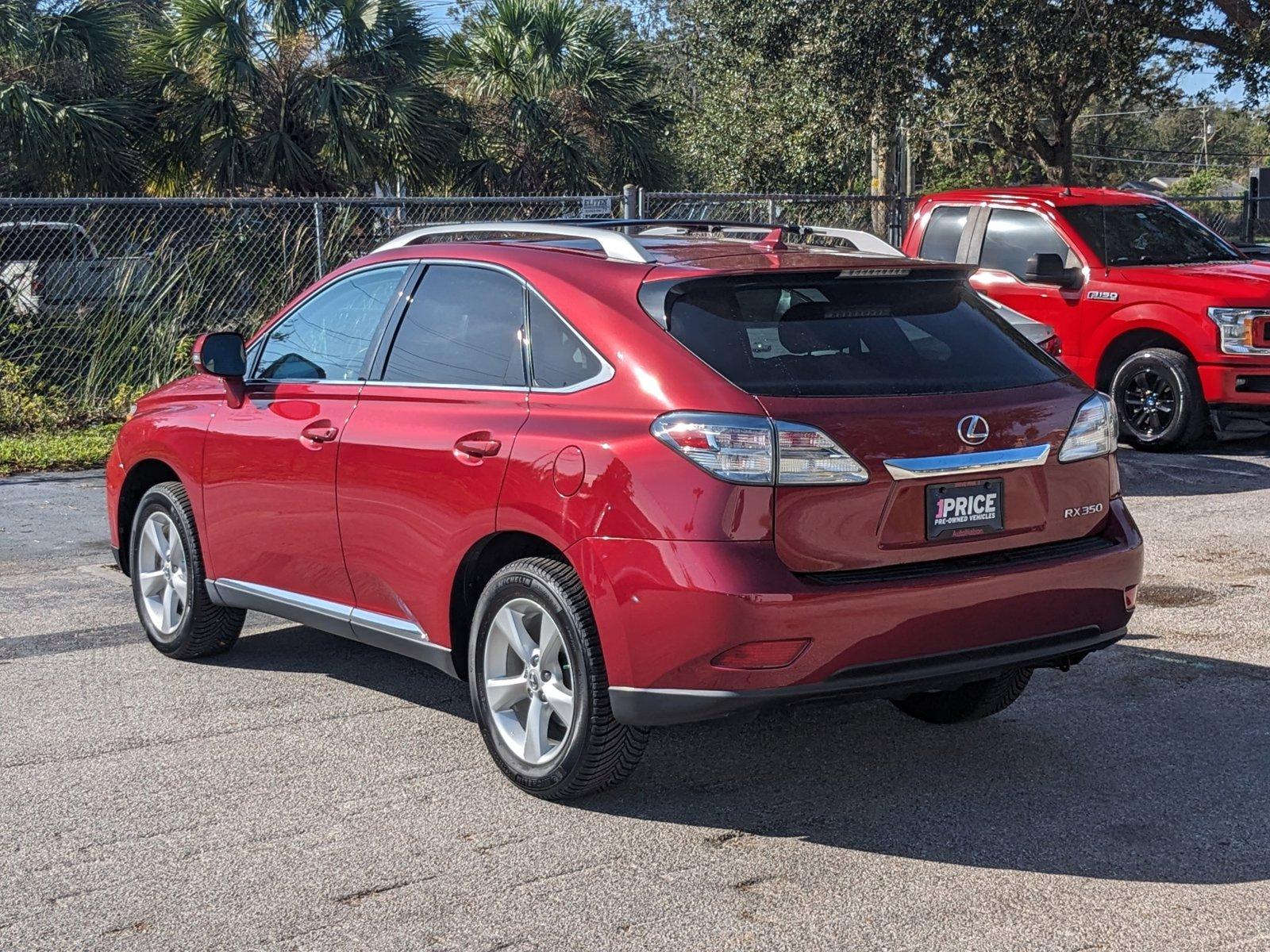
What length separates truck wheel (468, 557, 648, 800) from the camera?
14.6ft

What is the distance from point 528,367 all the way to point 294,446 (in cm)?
123

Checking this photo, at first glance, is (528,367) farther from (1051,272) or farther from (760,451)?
(1051,272)

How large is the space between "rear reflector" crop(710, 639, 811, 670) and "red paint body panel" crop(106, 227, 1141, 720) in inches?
1.0

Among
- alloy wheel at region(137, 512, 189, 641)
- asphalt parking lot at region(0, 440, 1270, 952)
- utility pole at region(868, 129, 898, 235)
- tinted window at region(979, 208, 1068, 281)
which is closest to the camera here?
asphalt parking lot at region(0, 440, 1270, 952)

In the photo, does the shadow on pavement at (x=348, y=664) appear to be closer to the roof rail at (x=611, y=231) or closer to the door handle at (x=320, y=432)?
the door handle at (x=320, y=432)

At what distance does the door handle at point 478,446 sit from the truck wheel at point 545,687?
354mm

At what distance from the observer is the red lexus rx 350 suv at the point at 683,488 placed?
4.24 m

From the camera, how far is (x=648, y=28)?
180 feet

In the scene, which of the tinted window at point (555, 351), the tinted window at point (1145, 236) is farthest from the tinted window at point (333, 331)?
the tinted window at point (1145, 236)

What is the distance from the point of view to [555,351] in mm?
4820

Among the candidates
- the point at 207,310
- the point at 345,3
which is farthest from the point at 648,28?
the point at 207,310

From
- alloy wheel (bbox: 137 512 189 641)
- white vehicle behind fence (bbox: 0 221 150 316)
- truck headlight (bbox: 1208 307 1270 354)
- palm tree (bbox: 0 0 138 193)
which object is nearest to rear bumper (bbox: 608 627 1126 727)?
alloy wheel (bbox: 137 512 189 641)

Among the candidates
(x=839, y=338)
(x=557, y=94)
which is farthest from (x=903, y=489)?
(x=557, y=94)

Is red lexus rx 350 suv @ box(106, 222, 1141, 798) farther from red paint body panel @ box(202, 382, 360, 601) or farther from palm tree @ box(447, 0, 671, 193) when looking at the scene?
palm tree @ box(447, 0, 671, 193)
